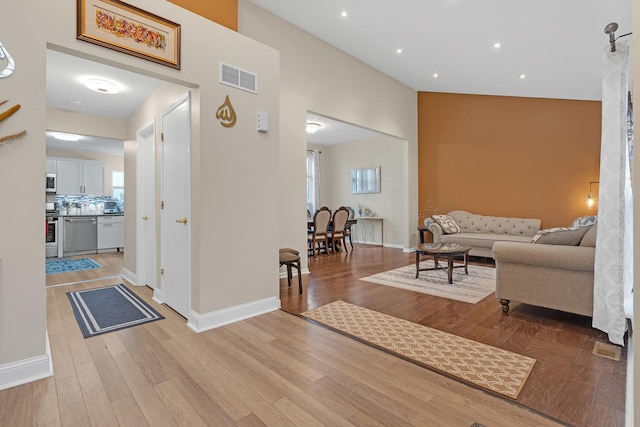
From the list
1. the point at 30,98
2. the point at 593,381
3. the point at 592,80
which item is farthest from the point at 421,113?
the point at 30,98

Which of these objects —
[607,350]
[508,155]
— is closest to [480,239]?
→ [508,155]

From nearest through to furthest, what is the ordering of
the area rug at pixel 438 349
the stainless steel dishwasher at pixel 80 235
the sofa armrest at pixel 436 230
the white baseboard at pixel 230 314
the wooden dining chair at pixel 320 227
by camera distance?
the area rug at pixel 438 349, the white baseboard at pixel 230 314, the sofa armrest at pixel 436 230, the wooden dining chair at pixel 320 227, the stainless steel dishwasher at pixel 80 235

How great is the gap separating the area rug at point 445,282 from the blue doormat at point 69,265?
202 inches

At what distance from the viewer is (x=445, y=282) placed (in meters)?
4.23

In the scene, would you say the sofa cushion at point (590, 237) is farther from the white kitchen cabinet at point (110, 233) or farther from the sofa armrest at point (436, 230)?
the white kitchen cabinet at point (110, 233)

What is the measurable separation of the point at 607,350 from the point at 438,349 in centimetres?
123

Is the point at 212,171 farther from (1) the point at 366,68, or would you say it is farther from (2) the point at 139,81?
(1) the point at 366,68

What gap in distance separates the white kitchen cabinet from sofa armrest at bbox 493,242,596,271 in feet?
26.9

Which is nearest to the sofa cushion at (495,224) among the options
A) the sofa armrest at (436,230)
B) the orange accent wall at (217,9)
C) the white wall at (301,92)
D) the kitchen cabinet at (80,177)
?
the sofa armrest at (436,230)

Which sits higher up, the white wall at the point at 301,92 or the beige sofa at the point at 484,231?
the white wall at the point at 301,92

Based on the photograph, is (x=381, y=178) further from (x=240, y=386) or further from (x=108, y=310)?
(x=240, y=386)

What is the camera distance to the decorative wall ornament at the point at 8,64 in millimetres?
1799

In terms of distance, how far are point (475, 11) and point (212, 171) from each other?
12.3 ft

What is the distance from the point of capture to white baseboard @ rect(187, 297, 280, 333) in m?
2.66
